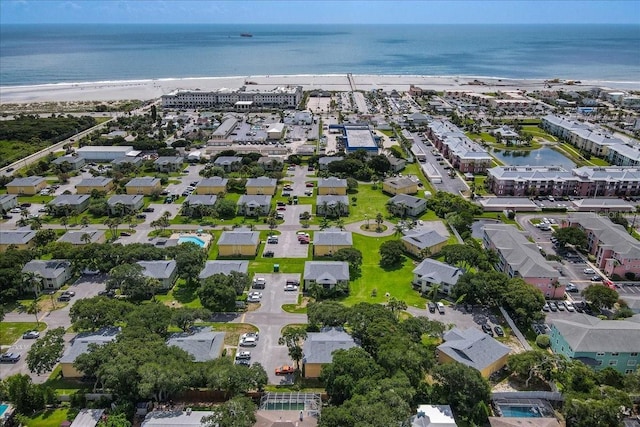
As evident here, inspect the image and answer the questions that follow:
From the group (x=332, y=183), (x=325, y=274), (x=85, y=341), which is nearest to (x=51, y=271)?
(x=85, y=341)

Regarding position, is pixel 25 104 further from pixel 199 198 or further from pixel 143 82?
pixel 199 198

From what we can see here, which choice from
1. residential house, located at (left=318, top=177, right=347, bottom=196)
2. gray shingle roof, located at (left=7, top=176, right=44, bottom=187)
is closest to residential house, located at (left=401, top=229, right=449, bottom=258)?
residential house, located at (left=318, top=177, right=347, bottom=196)

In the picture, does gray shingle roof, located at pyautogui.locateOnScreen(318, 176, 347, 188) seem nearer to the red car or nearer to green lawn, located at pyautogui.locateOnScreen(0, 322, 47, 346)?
the red car

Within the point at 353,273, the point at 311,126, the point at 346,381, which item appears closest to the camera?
the point at 346,381

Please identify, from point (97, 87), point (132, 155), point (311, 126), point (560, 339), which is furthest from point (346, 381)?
point (97, 87)

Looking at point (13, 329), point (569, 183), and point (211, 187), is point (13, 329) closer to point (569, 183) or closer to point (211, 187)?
point (211, 187)
